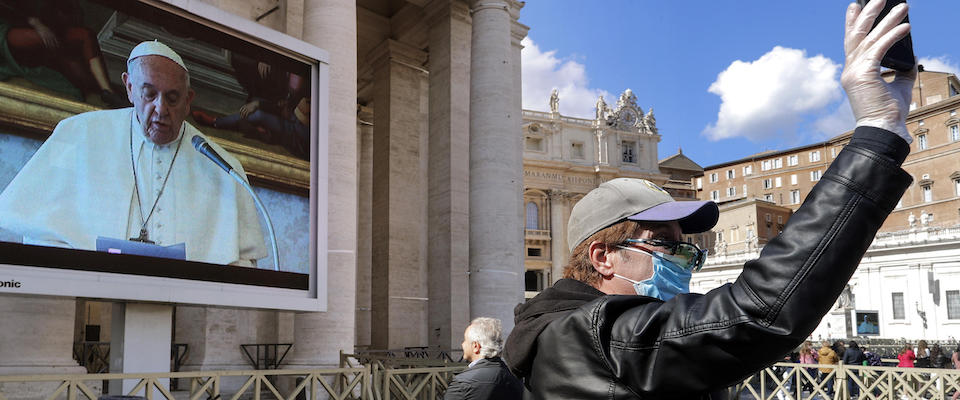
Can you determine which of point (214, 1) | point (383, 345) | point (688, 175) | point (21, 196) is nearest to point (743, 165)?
point (688, 175)

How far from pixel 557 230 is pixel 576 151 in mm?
8537

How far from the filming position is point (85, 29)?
1067 centimetres

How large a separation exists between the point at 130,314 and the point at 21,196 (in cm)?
205

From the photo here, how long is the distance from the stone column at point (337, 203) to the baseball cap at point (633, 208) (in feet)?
43.3

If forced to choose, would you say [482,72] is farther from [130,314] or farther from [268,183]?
[130,314]

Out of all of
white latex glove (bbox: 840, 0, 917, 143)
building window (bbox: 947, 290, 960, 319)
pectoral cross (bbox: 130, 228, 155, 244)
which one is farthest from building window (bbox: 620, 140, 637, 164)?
white latex glove (bbox: 840, 0, 917, 143)

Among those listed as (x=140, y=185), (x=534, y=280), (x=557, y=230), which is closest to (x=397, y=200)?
(x=140, y=185)

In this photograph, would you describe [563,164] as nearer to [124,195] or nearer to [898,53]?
→ [124,195]

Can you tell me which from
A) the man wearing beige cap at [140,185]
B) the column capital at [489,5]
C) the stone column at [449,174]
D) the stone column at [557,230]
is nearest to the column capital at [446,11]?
the stone column at [449,174]

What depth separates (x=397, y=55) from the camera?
2484cm

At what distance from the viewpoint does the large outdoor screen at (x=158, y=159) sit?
31.6 feet

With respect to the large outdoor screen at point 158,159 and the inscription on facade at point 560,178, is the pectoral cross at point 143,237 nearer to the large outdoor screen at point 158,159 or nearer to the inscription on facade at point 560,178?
the large outdoor screen at point 158,159

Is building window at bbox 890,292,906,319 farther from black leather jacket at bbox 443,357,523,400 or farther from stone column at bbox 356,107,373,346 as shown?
black leather jacket at bbox 443,357,523,400

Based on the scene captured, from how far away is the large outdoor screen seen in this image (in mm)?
9617
